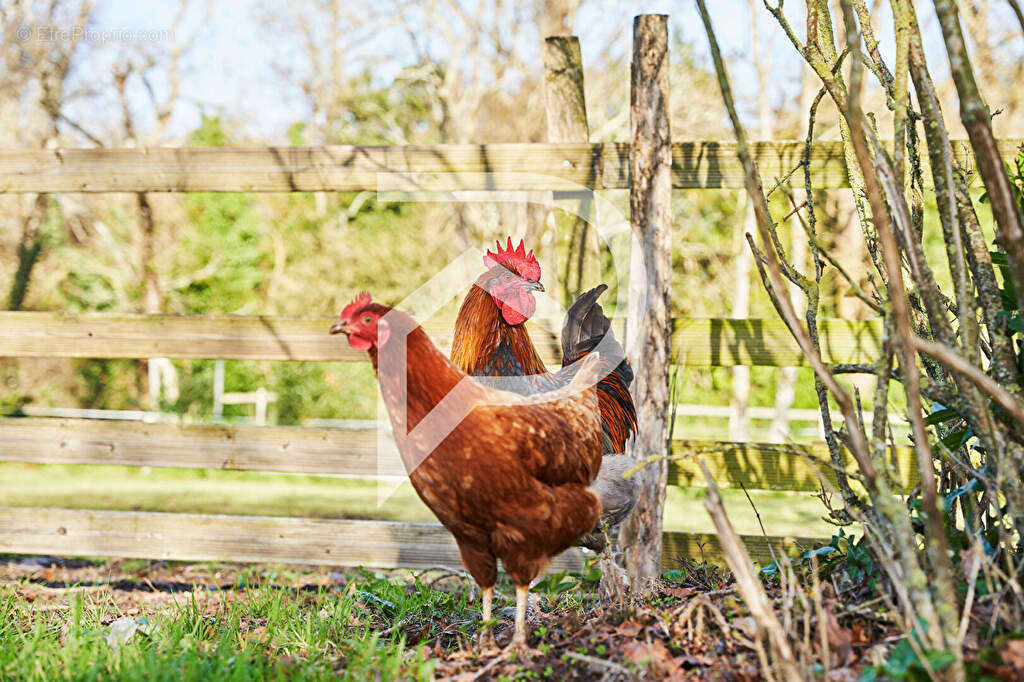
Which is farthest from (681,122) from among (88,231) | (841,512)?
(88,231)

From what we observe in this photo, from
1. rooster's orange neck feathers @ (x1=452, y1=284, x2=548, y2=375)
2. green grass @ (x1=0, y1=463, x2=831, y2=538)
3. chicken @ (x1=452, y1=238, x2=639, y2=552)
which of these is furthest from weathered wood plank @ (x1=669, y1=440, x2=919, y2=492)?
green grass @ (x1=0, y1=463, x2=831, y2=538)

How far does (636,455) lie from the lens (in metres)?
2.93

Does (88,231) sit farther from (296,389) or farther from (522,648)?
(522,648)

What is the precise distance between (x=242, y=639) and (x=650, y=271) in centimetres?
196

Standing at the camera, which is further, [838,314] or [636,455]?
[838,314]

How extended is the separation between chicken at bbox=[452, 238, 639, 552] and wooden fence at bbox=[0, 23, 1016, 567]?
19.1 inches

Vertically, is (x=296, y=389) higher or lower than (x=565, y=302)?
lower

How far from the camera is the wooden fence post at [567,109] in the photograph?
3.44m

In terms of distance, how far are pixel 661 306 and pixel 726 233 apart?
12.1 m

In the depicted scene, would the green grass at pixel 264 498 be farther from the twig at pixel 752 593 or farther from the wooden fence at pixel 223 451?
the twig at pixel 752 593

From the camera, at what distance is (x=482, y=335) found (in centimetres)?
260

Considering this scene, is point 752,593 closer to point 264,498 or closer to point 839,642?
point 839,642

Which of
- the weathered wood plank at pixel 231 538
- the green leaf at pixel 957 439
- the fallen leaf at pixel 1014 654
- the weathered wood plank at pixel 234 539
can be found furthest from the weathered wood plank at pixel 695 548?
the fallen leaf at pixel 1014 654

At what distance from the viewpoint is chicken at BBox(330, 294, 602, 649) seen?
1.85 metres
